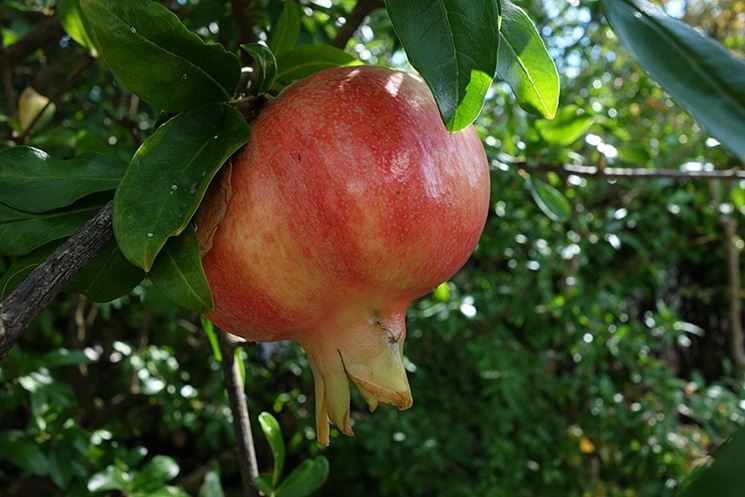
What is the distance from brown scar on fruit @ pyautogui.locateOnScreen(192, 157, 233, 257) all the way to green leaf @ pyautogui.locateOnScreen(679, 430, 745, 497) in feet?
1.23

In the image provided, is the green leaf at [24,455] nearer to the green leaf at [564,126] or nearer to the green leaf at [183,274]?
the green leaf at [183,274]

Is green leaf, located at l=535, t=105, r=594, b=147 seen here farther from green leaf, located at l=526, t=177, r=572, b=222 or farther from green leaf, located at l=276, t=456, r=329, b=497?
green leaf, located at l=276, t=456, r=329, b=497

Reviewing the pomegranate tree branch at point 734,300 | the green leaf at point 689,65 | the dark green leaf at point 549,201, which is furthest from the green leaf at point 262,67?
the pomegranate tree branch at point 734,300

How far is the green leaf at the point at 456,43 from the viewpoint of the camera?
51cm

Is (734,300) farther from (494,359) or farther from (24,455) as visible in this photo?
(24,455)

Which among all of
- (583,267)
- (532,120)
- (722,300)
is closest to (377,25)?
(532,120)

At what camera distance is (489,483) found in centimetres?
186

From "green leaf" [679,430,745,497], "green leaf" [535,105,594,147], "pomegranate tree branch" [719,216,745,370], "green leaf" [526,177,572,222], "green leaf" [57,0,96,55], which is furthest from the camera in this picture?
"pomegranate tree branch" [719,216,745,370]

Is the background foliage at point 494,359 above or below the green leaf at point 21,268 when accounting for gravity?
below

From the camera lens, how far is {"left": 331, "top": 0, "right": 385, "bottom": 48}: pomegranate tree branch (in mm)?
831

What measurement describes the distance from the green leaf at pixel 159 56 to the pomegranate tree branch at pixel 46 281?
12cm

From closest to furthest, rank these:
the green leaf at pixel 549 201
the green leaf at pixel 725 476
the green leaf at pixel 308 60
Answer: the green leaf at pixel 725 476, the green leaf at pixel 308 60, the green leaf at pixel 549 201

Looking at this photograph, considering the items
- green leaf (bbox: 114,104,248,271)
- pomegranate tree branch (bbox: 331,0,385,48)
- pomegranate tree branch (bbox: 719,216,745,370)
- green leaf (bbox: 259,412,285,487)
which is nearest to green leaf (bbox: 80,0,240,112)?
green leaf (bbox: 114,104,248,271)

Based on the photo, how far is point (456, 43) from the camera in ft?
1.69
